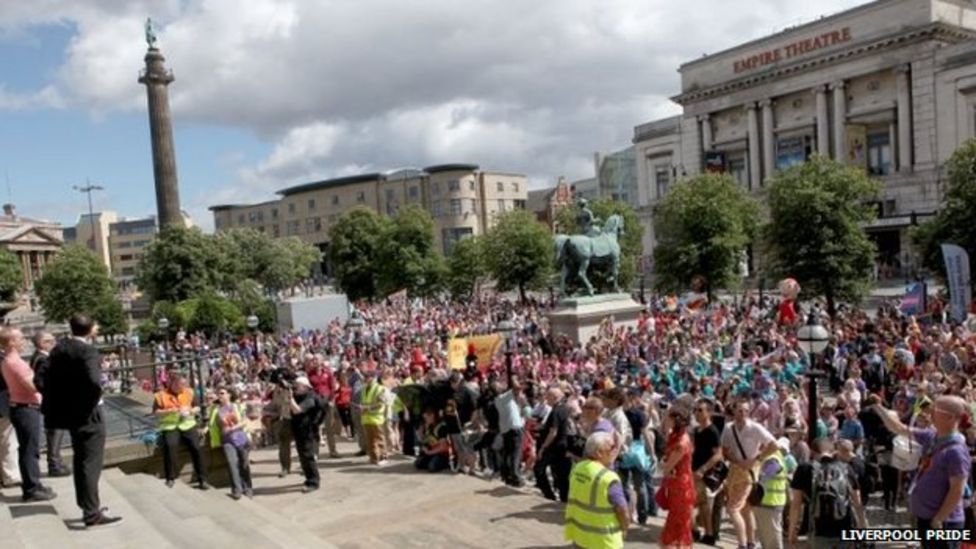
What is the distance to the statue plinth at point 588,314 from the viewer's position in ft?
84.0

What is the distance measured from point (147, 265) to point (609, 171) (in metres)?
71.5

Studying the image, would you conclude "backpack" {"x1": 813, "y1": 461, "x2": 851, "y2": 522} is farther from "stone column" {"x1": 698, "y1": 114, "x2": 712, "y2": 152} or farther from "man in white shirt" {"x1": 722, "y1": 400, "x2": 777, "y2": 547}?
"stone column" {"x1": 698, "y1": 114, "x2": 712, "y2": 152}

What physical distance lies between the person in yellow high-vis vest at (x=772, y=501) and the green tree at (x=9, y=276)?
83.7m

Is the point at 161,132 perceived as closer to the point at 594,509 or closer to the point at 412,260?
the point at 412,260

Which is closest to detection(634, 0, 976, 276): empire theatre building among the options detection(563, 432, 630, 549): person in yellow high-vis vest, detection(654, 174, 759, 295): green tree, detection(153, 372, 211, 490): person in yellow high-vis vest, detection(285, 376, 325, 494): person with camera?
detection(654, 174, 759, 295): green tree

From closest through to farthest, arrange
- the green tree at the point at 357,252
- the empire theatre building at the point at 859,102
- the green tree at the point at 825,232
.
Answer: the green tree at the point at 825,232 → the empire theatre building at the point at 859,102 → the green tree at the point at 357,252

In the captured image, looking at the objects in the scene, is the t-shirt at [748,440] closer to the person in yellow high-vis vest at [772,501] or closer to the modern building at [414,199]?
the person in yellow high-vis vest at [772,501]

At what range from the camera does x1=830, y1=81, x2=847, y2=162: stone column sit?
55688 millimetres

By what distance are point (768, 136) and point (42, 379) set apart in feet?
200

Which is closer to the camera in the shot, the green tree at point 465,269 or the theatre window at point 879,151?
the theatre window at point 879,151

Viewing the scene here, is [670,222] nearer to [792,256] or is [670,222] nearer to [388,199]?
[792,256]

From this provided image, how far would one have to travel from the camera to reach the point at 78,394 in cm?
722

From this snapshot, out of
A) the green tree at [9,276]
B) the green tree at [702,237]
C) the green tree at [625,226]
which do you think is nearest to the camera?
the green tree at [702,237]

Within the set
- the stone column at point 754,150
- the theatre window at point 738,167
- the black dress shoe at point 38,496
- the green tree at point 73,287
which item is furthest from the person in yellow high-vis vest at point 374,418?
the theatre window at point 738,167
